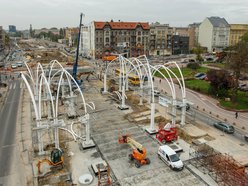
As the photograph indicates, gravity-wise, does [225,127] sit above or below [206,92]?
below

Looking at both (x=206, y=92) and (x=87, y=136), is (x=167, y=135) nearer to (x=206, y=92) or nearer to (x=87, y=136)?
(x=87, y=136)

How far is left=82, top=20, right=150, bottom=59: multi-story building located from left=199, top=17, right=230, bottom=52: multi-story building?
1280 inches

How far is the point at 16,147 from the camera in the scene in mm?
26719

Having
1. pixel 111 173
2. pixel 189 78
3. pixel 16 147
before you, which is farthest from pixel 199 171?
pixel 189 78

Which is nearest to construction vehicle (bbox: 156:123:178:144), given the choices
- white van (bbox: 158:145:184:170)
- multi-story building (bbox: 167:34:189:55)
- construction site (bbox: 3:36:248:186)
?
construction site (bbox: 3:36:248:186)

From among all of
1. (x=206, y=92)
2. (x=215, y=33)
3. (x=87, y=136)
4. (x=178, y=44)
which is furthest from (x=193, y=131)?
(x=215, y=33)

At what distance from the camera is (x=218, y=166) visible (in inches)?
838

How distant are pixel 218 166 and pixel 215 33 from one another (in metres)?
109

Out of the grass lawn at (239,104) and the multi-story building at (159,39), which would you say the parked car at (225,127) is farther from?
the multi-story building at (159,39)

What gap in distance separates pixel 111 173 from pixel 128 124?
38.4 ft

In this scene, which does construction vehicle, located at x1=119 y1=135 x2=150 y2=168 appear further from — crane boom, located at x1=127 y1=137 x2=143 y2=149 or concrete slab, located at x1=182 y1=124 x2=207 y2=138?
concrete slab, located at x1=182 y1=124 x2=207 y2=138

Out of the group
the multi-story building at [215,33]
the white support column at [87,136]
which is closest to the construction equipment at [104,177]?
the white support column at [87,136]

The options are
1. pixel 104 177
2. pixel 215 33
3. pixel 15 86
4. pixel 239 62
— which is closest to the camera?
pixel 104 177

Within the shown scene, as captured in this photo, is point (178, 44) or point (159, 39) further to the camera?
point (178, 44)
